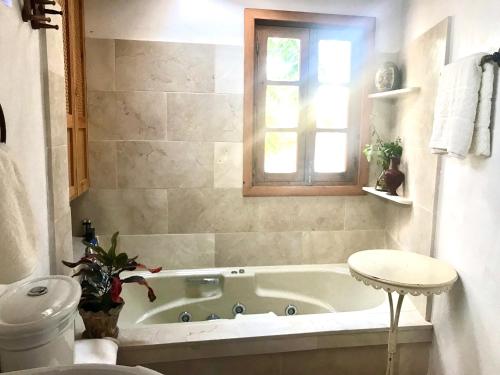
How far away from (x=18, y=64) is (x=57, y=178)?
463 millimetres

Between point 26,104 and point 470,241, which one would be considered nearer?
point 26,104

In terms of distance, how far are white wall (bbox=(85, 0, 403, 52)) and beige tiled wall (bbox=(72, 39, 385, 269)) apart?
2.5 inches

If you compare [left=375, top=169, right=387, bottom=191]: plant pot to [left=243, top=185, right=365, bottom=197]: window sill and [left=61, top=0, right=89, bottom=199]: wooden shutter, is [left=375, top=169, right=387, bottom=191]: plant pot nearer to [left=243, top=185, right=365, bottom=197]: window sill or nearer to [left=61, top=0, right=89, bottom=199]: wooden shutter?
[left=243, top=185, right=365, bottom=197]: window sill

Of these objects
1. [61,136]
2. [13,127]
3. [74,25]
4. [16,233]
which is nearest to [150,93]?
[74,25]

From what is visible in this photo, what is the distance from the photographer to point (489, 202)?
5.03 feet

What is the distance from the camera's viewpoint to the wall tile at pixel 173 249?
2.49 meters

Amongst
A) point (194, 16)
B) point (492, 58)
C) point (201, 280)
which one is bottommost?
point (201, 280)

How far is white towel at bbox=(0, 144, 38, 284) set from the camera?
0.76m

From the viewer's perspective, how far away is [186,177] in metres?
2.47

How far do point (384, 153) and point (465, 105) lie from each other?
2.70ft

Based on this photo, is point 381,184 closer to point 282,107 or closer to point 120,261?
point 282,107

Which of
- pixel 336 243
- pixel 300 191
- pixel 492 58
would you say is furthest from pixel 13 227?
pixel 336 243

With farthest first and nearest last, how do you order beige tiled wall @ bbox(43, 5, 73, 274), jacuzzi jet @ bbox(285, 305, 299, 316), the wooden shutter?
jacuzzi jet @ bbox(285, 305, 299, 316) → the wooden shutter → beige tiled wall @ bbox(43, 5, 73, 274)

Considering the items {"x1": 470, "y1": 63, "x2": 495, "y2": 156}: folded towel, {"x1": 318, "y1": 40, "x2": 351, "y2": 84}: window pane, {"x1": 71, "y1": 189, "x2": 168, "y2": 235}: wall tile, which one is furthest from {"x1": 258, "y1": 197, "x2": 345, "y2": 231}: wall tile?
{"x1": 470, "y1": 63, "x2": 495, "y2": 156}: folded towel
